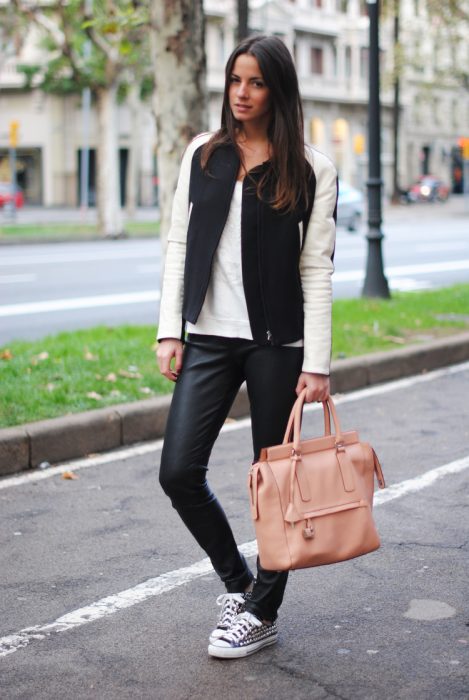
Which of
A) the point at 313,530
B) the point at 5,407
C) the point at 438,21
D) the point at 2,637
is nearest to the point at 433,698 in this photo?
the point at 313,530

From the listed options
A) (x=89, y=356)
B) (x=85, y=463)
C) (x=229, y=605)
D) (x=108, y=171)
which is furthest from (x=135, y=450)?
(x=108, y=171)

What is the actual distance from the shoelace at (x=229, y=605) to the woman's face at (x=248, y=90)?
4.98 feet

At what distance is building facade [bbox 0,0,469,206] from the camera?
5388cm

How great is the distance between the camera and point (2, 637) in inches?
151

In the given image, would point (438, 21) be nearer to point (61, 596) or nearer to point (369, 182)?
point (369, 182)

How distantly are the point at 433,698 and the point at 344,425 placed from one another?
4.19 meters

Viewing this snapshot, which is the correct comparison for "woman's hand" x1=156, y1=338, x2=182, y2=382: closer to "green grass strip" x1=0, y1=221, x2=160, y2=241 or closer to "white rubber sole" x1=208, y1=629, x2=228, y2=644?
"white rubber sole" x1=208, y1=629, x2=228, y2=644

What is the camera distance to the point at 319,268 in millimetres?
3590

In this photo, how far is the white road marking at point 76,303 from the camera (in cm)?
1362

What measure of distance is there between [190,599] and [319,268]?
4.55 ft

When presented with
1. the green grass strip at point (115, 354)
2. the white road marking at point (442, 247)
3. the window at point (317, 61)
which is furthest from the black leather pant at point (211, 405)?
the window at point (317, 61)

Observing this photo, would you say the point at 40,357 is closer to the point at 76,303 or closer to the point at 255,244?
the point at 255,244

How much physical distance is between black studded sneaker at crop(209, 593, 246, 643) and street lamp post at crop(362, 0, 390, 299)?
30.3 ft

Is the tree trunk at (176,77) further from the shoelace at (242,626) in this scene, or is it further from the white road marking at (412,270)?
the white road marking at (412,270)
